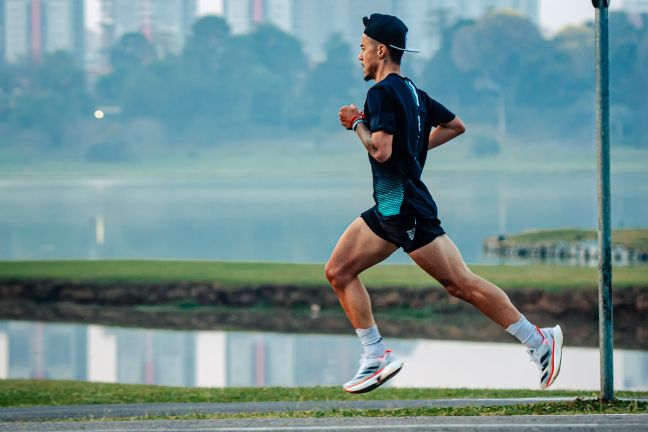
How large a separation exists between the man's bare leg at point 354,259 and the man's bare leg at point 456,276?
25 cm

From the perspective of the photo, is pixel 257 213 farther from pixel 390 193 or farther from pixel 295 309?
pixel 390 193

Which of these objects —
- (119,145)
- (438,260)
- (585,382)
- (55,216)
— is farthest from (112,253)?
(119,145)

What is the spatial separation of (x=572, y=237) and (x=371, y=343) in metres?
51.0

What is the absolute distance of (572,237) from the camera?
5934cm

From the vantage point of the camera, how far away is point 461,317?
31.1 metres

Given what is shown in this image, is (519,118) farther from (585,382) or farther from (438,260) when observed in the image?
(438,260)

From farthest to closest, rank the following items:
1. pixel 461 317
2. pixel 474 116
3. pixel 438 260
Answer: pixel 474 116 → pixel 461 317 → pixel 438 260

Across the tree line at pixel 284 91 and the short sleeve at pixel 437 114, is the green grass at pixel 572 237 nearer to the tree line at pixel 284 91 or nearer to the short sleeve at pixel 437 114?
the short sleeve at pixel 437 114

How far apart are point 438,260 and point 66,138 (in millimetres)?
172305

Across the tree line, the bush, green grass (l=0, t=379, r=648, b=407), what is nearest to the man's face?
green grass (l=0, t=379, r=648, b=407)

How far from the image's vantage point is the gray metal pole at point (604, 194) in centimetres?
959

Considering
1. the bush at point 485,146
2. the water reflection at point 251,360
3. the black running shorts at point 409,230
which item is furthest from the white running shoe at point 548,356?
the bush at point 485,146

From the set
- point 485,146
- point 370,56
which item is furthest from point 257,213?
point 370,56

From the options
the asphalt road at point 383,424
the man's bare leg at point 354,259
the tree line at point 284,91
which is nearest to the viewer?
the asphalt road at point 383,424
